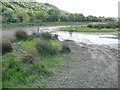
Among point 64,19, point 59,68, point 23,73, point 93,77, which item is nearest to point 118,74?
point 93,77

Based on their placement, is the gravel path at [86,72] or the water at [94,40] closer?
the gravel path at [86,72]

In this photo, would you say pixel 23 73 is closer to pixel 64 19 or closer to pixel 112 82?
pixel 112 82

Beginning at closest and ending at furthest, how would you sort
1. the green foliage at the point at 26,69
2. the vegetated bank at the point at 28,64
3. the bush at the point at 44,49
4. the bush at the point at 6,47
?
the green foliage at the point at 26,69 → the vegetated bank at the point at 28,64 → the bush at the point at 6,47 → the bush at the point at 44,49

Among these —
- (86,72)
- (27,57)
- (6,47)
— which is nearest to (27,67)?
(27,57)

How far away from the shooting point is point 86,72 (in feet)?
49.7

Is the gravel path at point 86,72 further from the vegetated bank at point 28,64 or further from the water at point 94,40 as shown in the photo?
the water at point 94,40

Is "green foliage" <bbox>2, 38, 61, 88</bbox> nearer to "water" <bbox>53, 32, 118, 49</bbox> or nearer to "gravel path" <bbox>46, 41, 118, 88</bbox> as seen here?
"gravel path" <bbox>46, 41, 118, 88</bbox>

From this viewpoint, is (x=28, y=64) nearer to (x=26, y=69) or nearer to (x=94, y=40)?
(x=26, y=69)

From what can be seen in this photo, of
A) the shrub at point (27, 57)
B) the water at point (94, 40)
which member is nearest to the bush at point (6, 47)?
the shrub at point (27, 57)

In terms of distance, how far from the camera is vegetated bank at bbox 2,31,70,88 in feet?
40.4

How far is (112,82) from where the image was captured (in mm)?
13578

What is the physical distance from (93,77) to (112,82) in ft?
3.36

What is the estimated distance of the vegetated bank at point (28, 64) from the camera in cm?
1231

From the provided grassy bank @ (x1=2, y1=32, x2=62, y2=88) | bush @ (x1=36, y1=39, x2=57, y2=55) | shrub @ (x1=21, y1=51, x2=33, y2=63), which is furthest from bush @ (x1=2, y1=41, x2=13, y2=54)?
bush @ (x1=36, y1=39, x2=57, y2=55)
